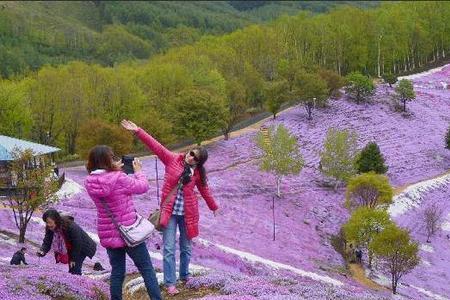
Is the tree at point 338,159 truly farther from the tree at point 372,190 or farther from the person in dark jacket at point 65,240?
the person in dark jacket at point 65,240

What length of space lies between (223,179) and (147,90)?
28606mm

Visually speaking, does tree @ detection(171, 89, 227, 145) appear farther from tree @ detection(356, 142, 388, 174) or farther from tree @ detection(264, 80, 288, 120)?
tree @ detection(356, 142, 388, 174)

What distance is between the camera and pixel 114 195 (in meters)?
11.2

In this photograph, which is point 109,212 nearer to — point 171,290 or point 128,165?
point 128,165

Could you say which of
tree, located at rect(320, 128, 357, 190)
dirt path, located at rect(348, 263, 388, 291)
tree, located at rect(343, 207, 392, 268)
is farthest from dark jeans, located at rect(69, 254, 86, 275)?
tree, located at rect(320, 128, 357, 190)

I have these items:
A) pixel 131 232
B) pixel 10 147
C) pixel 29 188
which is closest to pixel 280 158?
pixel 10 147

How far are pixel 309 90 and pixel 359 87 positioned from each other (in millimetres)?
9412

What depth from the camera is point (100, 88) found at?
77250mm

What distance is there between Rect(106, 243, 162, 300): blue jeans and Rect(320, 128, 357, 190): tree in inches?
1920

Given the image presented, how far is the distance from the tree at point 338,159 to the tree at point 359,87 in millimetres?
24057

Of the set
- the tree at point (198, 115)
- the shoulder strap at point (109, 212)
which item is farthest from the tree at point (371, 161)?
the shoulder strap at point (109, 212)

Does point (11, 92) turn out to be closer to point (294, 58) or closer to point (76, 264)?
point (294, 58)

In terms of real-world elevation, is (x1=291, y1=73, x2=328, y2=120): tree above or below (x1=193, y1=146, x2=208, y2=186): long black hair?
below

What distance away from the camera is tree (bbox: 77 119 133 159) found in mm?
57234
